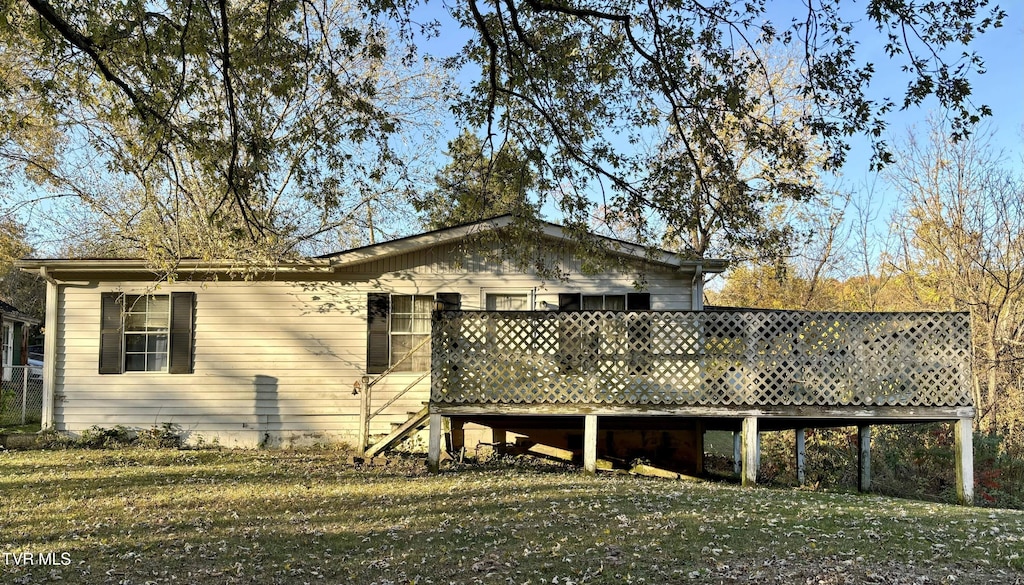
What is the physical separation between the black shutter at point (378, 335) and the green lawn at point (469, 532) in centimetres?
322

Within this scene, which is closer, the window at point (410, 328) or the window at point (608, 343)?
the window at point (608, 343)

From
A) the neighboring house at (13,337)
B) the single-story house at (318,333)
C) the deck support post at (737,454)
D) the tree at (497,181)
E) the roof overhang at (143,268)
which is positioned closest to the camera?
the tree at (497,181)

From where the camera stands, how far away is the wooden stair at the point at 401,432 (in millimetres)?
11148

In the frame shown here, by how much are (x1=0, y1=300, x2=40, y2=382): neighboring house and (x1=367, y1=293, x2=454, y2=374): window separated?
20424 mm

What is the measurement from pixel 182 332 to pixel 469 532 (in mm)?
8545

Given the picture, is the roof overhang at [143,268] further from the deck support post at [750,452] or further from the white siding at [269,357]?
the deck support post at [750,452]

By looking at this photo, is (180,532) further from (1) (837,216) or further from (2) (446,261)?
Result: (1) (837,216)

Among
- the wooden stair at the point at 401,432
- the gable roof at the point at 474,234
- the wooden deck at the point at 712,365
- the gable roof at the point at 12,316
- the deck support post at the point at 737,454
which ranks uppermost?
the gable roof at the point at 474,234

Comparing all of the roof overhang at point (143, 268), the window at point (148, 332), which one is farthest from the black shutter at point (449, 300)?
the window at point (148, 332)

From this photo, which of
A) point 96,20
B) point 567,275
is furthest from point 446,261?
point 96,20

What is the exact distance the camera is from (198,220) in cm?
1460

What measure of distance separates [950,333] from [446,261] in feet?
26.0

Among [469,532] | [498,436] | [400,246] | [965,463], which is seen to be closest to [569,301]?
[498,436]

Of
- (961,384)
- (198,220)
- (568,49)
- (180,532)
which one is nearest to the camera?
(180,532)
